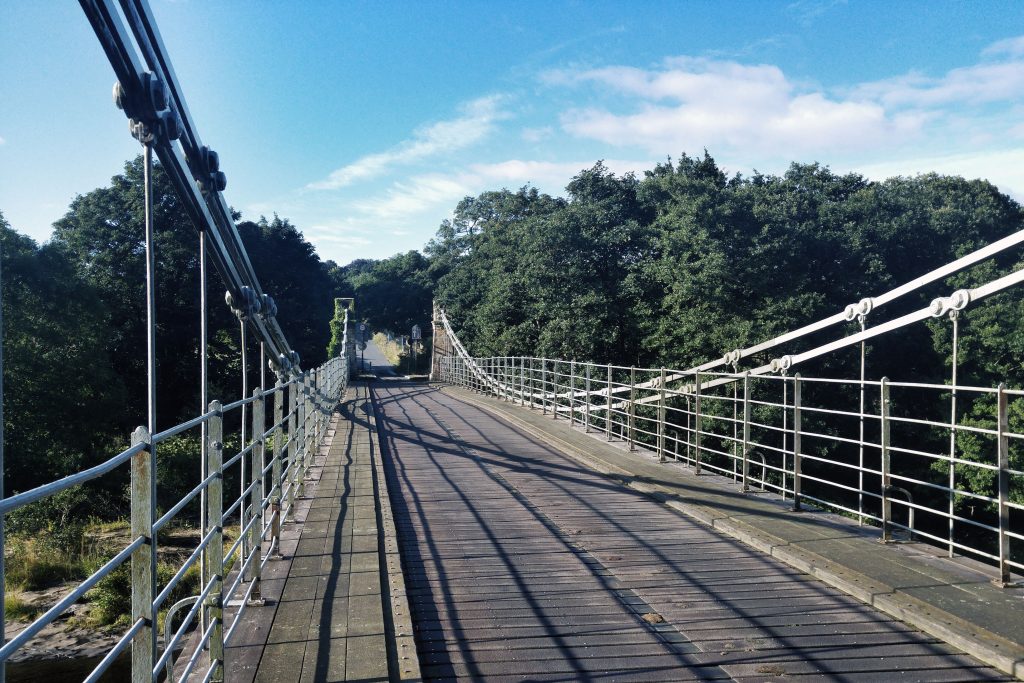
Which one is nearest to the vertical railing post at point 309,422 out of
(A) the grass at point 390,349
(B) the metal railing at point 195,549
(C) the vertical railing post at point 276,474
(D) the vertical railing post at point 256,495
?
(B) the metal railing at point 195,549

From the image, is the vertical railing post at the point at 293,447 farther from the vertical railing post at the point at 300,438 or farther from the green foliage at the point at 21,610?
the green foliage at the point at 21,610

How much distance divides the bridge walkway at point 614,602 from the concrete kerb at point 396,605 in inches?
2.2

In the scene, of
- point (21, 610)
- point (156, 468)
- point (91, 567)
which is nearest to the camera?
point (156, 468)

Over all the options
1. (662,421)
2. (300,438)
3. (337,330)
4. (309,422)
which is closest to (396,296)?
(337,330)

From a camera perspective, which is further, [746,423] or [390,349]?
[390,349]

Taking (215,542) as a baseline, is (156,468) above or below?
above

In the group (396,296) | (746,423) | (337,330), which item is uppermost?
(396,296)

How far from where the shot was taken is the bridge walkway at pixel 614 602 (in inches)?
121

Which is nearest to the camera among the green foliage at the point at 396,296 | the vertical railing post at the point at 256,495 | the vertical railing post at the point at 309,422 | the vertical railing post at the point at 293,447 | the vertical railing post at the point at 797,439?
the vertical railing post at the point at 256,495

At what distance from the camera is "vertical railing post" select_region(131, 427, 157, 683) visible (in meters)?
1.86

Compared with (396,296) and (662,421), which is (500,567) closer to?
(662,421)

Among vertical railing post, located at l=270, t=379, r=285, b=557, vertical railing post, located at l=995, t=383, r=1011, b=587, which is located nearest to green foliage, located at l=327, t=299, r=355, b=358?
vertical railing post, located at l=270, t=379, r=285, b=557

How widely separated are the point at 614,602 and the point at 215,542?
6.05 ft

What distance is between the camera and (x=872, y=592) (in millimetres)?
3736
